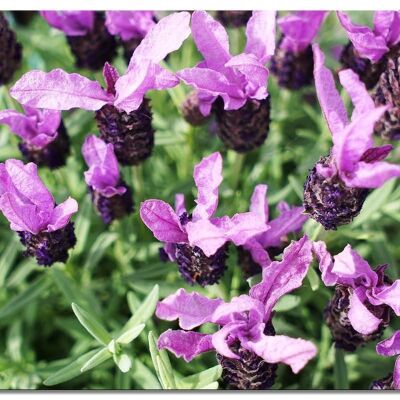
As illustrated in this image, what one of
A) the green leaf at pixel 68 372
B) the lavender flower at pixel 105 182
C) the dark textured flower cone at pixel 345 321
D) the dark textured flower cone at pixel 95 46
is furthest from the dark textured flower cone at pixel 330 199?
the dark textured flower cone at pixel 95 46

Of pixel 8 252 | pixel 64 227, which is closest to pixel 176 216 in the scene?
pixel 64 227

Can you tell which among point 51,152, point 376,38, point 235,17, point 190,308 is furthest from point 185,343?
point 235,17

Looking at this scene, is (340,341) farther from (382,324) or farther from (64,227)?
(64,227)

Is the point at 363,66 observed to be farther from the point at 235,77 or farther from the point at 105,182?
the point at 105,182

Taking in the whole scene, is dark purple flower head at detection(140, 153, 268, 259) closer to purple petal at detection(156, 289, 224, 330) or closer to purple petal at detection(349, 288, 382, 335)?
purple petal at detection(156, 289, 224, 330)

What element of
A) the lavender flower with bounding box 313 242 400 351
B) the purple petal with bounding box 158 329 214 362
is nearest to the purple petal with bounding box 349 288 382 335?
the lavender flower with bounding box 313 242 400 351

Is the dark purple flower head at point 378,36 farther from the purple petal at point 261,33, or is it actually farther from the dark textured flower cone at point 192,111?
the dark textured flower cone at point 192,111
